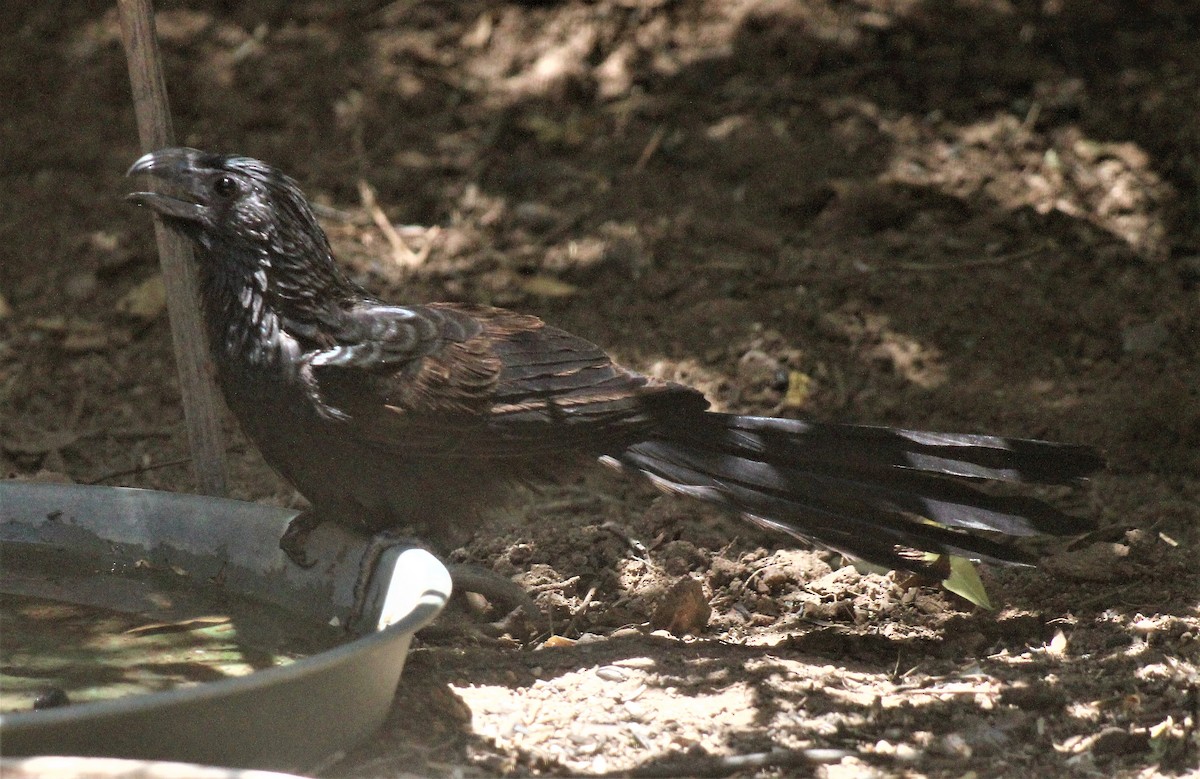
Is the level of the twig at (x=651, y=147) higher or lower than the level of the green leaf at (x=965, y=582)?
higher

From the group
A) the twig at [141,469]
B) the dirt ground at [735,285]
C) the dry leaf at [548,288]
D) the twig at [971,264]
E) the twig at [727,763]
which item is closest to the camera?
the twig at [727,763]

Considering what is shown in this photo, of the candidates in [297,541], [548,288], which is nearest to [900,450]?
[297,541]

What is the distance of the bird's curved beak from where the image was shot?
12.9 feet

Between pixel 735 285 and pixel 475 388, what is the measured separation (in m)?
2.31

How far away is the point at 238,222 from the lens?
4.06m

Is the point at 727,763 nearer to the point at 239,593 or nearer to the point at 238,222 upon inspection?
the point at 239,593

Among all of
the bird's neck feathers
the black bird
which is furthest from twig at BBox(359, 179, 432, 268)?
the bird's neck feathers

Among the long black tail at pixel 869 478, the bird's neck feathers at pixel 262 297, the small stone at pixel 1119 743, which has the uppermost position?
the bird's neck feathers at pixel 262 297

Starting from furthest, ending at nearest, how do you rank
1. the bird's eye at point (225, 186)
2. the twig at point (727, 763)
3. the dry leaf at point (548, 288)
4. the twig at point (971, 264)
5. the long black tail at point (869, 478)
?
the dry leaf at point (548, 288) < the twig at point (971, 264) < the bird's eye at point (225, 186) < the long black tail at point (869, 478) < the twig at point (727, 763)

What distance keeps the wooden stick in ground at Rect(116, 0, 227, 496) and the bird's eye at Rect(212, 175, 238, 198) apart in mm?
228

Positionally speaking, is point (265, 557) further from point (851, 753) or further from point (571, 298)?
point (571, 298)

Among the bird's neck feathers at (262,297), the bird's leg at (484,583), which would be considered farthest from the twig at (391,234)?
the bird's leg at (484,583)

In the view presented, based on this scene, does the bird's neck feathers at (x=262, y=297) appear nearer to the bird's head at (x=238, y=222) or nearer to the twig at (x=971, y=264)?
the bird's head at (x=238, y=222)

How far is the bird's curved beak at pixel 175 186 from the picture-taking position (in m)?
3.94
